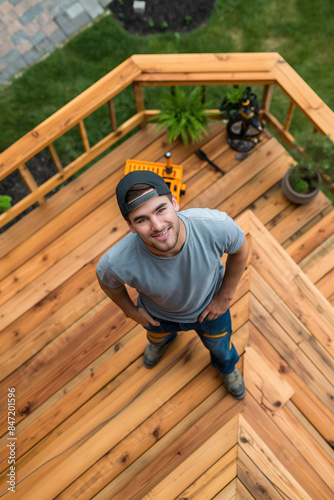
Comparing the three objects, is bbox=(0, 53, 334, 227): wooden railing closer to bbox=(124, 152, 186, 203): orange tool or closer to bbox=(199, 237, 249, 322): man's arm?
bbox=(124, 152, 186, 203): orange tool

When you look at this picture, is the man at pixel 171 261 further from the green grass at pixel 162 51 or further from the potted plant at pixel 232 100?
the green grass at pixel 162 51

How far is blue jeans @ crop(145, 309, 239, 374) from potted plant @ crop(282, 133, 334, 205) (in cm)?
154

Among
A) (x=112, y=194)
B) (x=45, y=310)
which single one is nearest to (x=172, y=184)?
(x=112, y=194)

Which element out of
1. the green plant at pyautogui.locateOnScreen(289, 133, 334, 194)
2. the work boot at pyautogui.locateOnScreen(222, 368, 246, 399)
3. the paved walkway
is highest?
the paved walkway

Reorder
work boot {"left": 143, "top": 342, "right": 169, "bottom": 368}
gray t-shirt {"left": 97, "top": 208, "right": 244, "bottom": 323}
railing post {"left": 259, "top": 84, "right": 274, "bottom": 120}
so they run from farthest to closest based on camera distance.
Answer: railing post {"left": 259, "top": 84, "right": 274, "bottom": 120} < work boot {"left": 143, "top": 342, "right": 169, "bottom": 368} < gray t-shirt {"left": 97, "top": 208, "right": 244, "bottom": 323}

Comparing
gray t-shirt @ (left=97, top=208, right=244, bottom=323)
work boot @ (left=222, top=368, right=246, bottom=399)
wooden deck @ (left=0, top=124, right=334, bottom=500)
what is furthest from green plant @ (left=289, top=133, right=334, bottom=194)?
work boot @ (left=222, top=368, right=246, bottom=399)

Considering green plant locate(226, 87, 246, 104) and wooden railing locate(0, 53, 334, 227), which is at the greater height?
wooden railing locate(0, 53, 334, 227)

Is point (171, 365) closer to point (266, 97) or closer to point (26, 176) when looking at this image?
point (26, 176)

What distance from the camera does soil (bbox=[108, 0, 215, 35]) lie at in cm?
530

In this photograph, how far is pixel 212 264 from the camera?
2199mm

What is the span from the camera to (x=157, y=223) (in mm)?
1958

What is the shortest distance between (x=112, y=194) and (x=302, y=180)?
1.70m

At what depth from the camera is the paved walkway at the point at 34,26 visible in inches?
204

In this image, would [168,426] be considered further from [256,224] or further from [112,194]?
[112,194]
